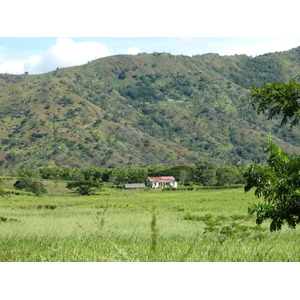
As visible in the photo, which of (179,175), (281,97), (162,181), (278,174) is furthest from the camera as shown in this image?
(179,175)

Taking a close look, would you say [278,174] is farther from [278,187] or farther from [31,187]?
[31,187]

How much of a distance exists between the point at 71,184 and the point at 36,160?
4164 inches

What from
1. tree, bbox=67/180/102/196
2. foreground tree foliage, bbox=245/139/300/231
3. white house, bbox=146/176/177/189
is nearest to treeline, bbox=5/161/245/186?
white house, bbox=146/176/177/189

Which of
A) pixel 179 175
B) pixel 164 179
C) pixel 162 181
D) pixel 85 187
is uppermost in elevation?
pixel 85 187

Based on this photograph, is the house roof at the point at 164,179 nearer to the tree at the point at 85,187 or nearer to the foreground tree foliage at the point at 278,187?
the tree at the point at 85,187

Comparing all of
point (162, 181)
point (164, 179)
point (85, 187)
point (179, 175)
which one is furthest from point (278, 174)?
point (179, 175)

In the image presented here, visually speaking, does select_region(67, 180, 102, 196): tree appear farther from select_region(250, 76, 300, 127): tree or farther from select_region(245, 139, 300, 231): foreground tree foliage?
select_region(250, 76, 300, 127): tree

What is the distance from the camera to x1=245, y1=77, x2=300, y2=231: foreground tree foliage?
7188 mm

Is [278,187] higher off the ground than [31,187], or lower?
higher

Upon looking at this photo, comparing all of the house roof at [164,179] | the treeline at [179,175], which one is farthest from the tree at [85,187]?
the house roof at [164,179]

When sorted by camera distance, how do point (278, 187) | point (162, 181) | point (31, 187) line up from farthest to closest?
point (162, 181) → point (31, 187) → point (278, 187)

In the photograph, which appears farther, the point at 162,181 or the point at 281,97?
the point at 162,181

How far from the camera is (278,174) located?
756cm
